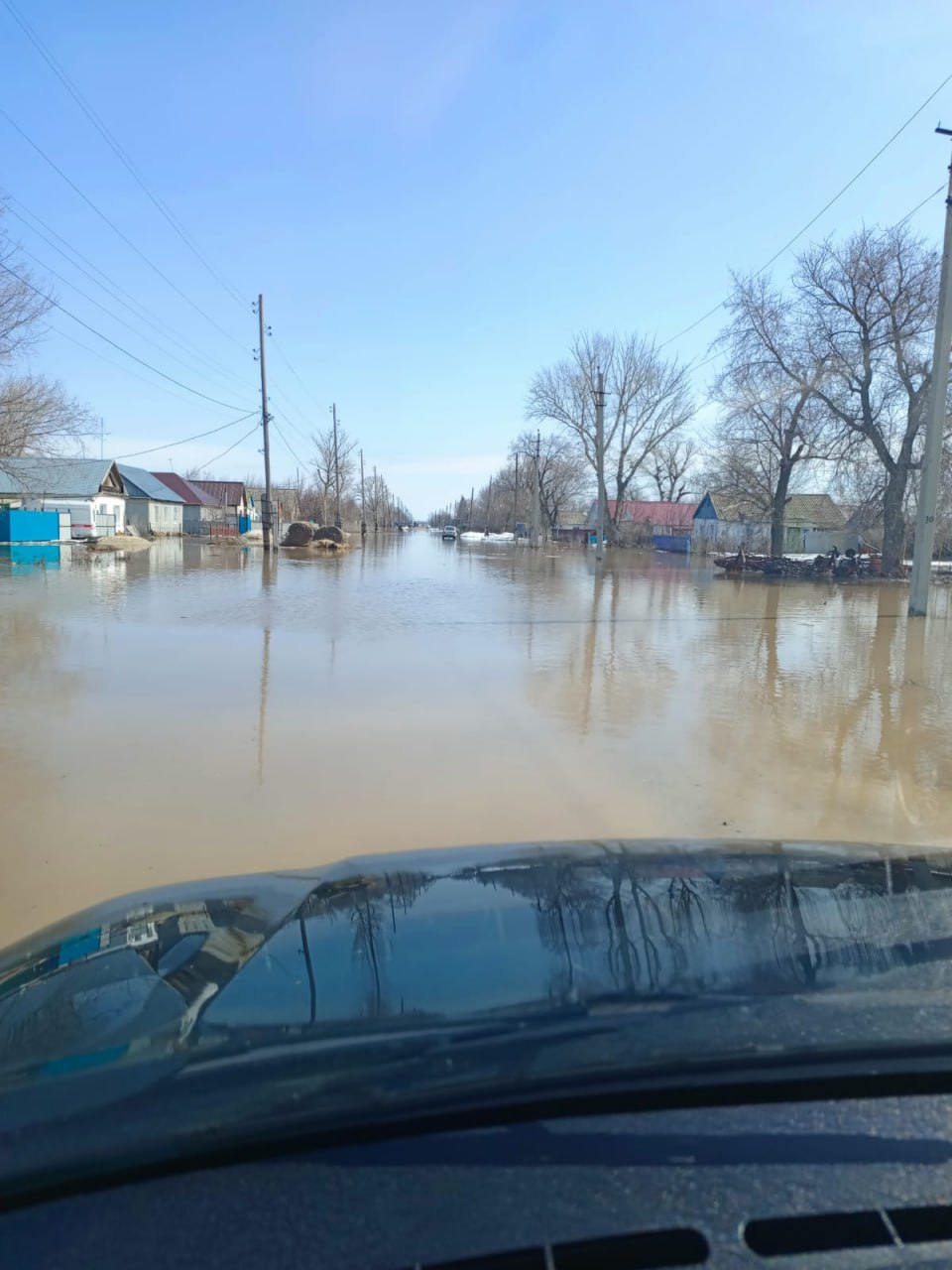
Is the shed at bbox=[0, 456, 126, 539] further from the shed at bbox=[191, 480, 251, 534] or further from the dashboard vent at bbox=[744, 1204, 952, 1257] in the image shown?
the dashboard vent at bbox=[744, 1204, 952, 1257]

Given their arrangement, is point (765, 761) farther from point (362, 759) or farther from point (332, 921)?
point (332, 921)

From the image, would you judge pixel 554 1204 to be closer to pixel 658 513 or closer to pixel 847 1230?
pixel 847 1230

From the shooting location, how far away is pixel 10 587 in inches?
846

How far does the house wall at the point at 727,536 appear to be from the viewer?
52.3 meters

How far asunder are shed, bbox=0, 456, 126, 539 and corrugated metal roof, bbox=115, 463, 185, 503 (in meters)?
4.79

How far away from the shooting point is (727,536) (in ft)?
211

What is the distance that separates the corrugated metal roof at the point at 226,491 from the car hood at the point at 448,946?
289 ft

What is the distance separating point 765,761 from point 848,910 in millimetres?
→ 5349

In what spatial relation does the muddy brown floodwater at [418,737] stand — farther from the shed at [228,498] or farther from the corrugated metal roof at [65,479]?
the shed at [228,498]

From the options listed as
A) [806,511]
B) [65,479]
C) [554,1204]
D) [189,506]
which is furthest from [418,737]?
[189,506]

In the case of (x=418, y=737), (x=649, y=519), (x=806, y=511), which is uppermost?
(x=806, y=511)

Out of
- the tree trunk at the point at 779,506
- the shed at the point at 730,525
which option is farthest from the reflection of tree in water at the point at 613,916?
the shed at the point at 730,525

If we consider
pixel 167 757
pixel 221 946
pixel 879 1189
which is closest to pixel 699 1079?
pixel 879 1189

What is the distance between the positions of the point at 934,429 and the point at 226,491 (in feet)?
265
